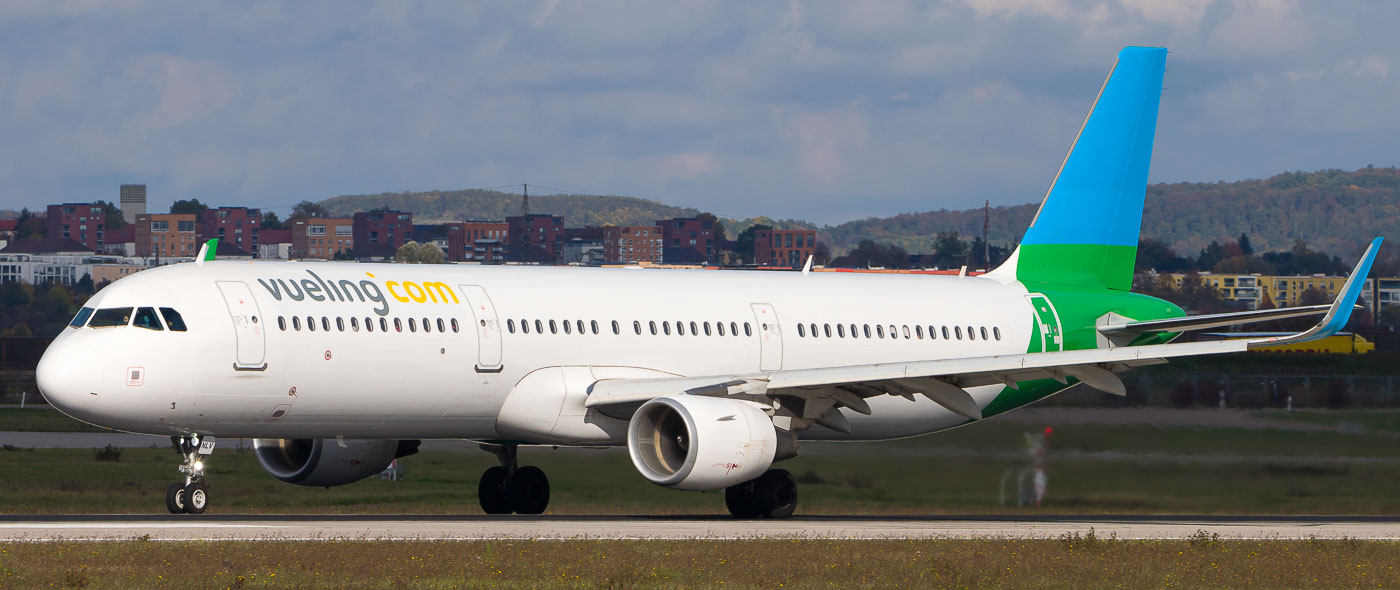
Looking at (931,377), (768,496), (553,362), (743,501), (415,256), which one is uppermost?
(415,256)

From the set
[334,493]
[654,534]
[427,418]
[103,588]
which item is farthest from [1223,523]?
[334,493]

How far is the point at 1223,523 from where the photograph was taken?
27.8m

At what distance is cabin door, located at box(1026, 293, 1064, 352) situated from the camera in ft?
106

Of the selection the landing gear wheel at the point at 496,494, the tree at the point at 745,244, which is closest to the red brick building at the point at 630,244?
the tree at the point at 745,244

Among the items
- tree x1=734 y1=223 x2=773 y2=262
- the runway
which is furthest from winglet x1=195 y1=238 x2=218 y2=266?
tree x1=734 y1=223 x2=773 y2=262

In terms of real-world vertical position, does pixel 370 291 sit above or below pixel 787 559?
above

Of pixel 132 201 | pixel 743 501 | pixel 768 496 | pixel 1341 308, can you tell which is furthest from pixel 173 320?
pixel 132 201

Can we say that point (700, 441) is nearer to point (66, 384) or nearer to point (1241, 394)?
point (66, 384)

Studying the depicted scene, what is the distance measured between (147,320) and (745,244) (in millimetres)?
150724

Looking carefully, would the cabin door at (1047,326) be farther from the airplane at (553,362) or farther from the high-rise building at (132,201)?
the high-rise building at (132,201)

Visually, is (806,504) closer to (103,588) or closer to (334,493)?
(334,493)

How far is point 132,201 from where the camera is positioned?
7293 inches

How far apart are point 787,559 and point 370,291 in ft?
29.1

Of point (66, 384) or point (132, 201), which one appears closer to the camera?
point (66, 384)
